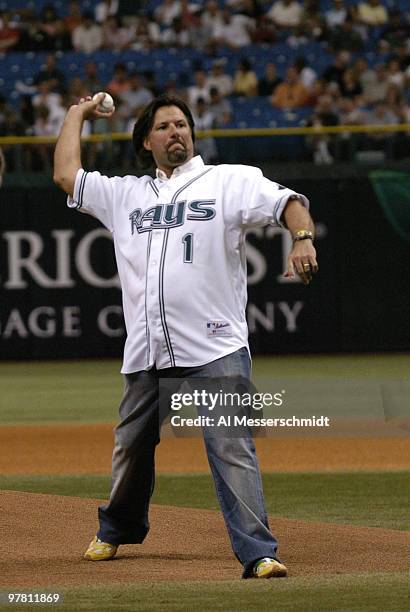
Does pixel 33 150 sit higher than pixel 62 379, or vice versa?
pixel 33 150

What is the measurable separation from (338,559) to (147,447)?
99 cm

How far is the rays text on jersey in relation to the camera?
509 cm

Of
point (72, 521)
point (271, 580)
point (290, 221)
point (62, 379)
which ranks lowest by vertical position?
point (62, 379)

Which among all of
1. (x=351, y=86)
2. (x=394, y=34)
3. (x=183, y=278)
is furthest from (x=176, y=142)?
(x=394, y=34)

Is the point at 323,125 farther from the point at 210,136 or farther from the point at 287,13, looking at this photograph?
the point at 287,13

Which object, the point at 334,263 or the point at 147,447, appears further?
the point at 334,263

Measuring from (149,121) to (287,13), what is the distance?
1492cm

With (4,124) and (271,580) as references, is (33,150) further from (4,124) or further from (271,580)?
(271,580)

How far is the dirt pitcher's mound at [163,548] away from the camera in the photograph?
5238 millimetres

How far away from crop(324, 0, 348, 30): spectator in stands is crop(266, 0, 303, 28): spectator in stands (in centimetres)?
44

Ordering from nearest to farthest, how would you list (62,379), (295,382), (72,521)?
(72,521), (295,382), (62,379)

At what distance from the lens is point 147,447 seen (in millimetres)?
5293

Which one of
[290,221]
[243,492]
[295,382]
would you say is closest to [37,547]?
[243,492]

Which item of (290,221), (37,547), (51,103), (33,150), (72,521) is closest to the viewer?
(290,221)
